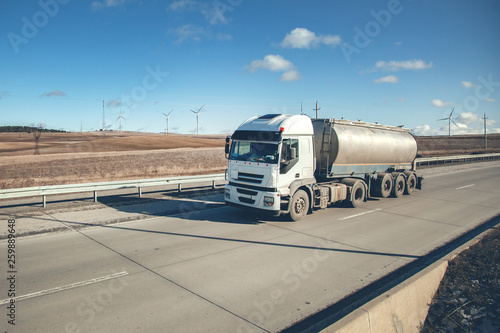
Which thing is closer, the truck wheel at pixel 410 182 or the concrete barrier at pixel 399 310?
the concrete barrier at pixel 399 310

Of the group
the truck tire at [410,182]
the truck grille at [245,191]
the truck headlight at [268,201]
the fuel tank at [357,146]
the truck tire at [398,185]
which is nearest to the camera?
the truck headlight at [268,201]

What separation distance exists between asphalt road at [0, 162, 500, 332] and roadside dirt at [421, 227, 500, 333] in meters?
1.06

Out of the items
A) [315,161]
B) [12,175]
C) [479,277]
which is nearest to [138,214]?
[315,161]

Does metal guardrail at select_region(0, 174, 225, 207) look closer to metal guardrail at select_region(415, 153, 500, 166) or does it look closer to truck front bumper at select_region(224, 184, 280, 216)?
truck front bumper at select_region(224, 184, 280, 216)

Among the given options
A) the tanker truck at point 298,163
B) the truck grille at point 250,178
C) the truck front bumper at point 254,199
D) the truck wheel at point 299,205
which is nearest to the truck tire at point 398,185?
the tanker truck at point 298,163

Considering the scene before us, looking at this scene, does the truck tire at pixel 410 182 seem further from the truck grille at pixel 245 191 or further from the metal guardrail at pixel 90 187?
the truck grille at pixel 245 191

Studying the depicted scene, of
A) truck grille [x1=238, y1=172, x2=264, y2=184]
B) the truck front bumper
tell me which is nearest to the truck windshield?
truck grille [x1=238, y1=172, x2=264, y2=184]

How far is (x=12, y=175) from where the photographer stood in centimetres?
2077

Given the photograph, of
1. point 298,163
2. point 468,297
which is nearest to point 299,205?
point 298,163

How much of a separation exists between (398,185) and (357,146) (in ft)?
15.1

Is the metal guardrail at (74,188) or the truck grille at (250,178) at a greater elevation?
the truck grille at (250,178)

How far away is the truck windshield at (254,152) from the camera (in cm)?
1017

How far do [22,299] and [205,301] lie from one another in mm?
3066

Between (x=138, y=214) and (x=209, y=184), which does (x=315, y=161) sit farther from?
(x=209, y=184)
